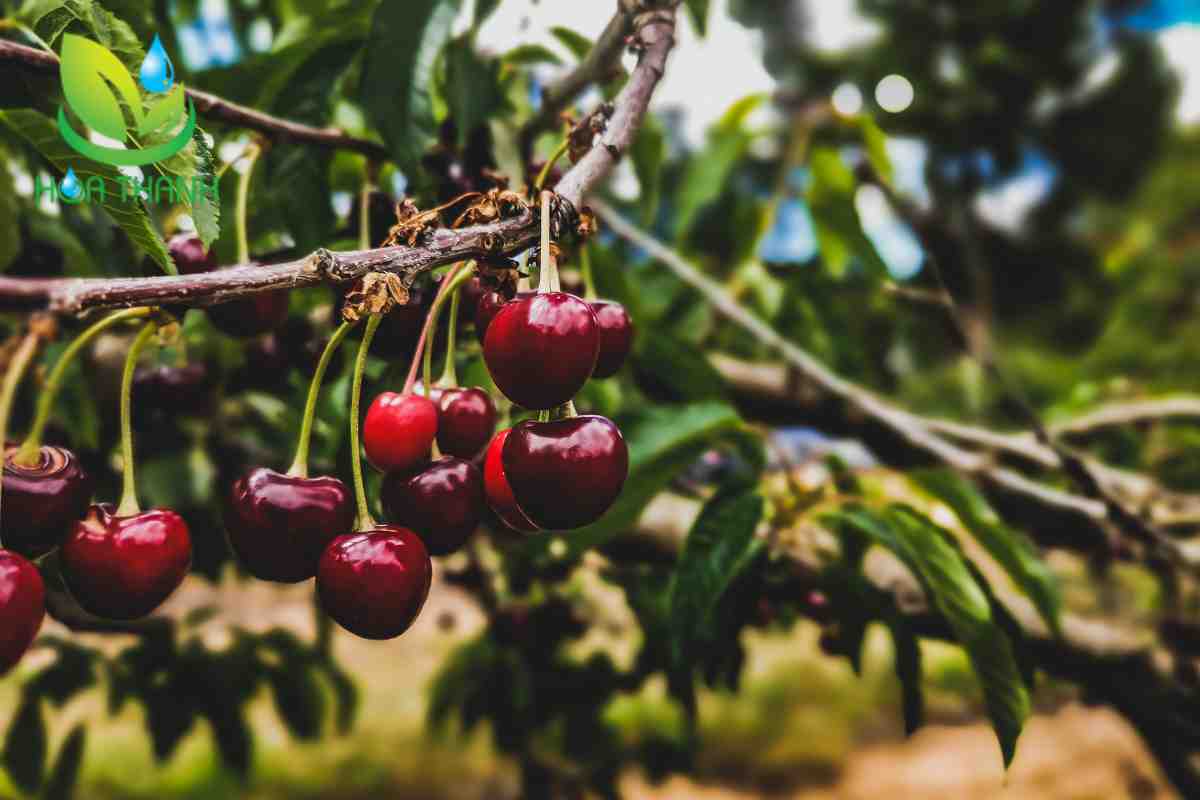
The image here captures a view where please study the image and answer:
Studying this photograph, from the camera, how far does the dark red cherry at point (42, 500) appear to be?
61 cm

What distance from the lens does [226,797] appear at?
520cm

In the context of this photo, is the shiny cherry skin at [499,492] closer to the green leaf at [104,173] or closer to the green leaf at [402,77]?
the green leaf at [104,173]

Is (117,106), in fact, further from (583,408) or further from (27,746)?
(27,746)

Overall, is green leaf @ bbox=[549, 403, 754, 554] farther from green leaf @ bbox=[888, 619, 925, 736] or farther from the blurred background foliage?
green leaf @ bbox=[888, 619, 925, 736]

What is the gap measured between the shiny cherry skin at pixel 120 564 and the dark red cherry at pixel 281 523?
6 cm

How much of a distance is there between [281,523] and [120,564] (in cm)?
12

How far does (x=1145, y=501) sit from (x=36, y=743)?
2.57m

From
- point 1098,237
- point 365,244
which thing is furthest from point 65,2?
point 1098,237

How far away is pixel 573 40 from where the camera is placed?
1.41 metres

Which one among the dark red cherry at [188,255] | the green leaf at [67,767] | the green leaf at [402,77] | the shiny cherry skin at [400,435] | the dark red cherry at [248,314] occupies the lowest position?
the green leaf at [67,767]

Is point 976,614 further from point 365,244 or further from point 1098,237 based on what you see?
point 1098,237

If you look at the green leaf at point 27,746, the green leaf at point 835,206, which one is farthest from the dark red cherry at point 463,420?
the green leaf at point 27,746

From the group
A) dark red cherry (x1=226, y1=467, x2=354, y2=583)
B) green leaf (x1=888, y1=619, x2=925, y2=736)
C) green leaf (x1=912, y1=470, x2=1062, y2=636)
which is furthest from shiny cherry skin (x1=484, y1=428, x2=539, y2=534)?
green leaf (x1=912, y1=470, x2=1062, y2=636)

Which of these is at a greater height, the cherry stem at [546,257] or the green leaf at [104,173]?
the green leaf at [104,173]
